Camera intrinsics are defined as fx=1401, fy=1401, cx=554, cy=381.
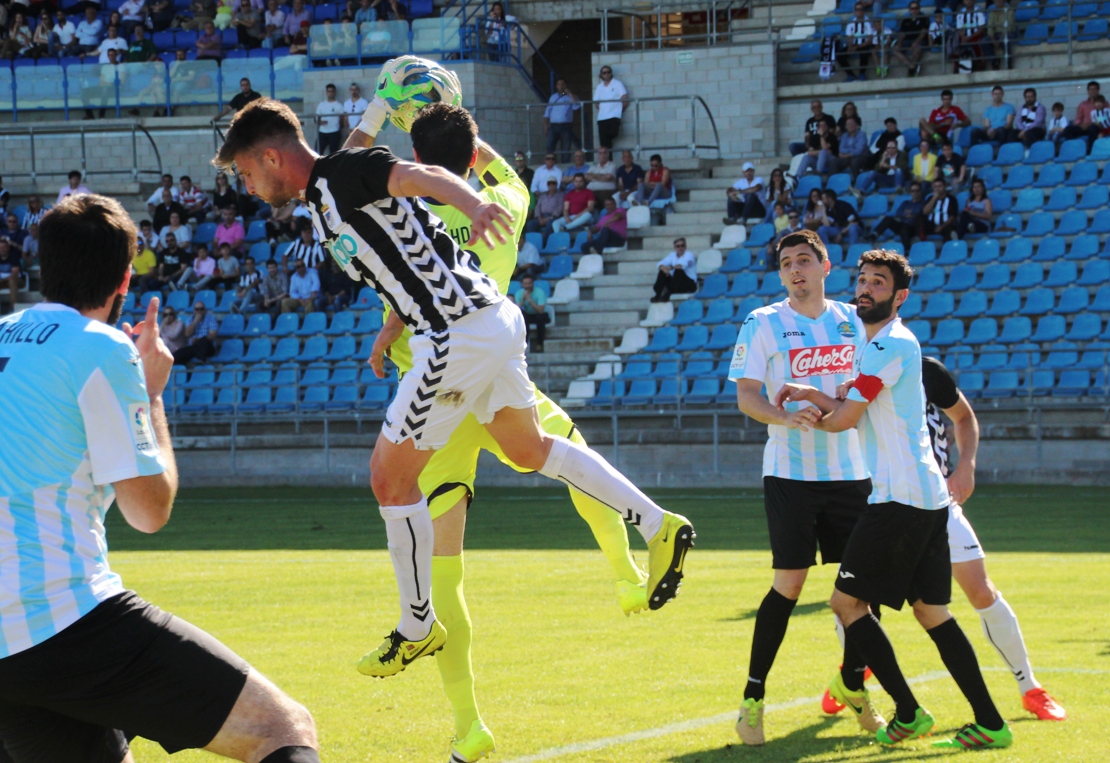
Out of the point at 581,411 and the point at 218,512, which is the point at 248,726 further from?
the point at 581,411

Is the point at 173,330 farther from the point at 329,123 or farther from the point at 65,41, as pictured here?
the point at 65,41

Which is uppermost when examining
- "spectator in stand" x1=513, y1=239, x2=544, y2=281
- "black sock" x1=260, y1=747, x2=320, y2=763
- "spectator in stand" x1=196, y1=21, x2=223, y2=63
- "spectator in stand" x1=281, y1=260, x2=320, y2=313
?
"spectator in stand" x1=196, y1=21, x2=223, y2=63

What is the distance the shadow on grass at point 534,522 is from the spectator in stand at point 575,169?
25.8 ft

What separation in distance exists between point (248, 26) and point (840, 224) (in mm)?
15443

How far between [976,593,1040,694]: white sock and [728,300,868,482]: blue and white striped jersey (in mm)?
922

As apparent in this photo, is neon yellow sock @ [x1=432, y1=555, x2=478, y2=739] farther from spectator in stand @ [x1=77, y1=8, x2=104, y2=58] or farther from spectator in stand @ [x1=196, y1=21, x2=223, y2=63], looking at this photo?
spectator in stand @ [x1=77, y1=8, x2=104, y2=58]

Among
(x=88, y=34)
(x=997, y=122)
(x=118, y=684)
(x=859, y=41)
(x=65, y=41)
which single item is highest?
(x=88, y=34)

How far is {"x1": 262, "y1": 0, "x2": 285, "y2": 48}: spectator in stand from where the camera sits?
Result: 30969 mm

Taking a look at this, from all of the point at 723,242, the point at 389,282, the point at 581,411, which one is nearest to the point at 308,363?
the point at 581,411

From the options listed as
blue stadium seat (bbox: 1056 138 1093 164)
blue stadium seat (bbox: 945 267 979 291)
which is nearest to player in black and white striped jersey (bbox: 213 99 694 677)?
blue stadium seat (bbox: 945 267 979 291)

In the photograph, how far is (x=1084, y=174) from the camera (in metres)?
21.6

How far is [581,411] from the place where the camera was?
68.6 ft

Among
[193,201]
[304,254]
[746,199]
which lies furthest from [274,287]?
[746,199]

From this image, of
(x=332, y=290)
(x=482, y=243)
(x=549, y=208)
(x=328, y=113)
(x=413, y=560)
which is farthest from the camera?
(x=328, y=113)
